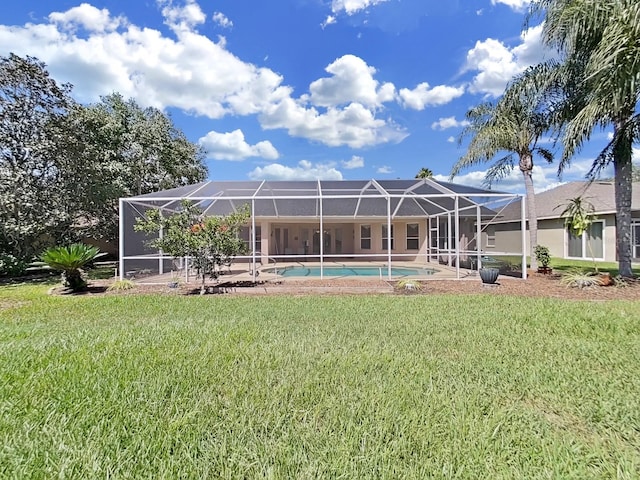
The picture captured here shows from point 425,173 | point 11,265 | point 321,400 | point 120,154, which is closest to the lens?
point 321,400

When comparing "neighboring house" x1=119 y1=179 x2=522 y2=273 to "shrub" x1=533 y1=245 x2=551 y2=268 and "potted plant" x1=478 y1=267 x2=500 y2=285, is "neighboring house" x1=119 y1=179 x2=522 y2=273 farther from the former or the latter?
"shrub" x1=533 y1=245 x2=551 y2=268

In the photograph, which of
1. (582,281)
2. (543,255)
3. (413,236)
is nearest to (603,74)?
(582,281)

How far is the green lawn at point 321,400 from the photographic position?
8.29 feet

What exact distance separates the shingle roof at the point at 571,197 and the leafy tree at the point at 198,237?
16.2 metres

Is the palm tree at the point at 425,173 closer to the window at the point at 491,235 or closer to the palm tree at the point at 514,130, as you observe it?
the window at the point at 491,235

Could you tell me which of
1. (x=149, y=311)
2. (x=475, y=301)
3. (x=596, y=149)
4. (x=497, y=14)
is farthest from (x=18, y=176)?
(x=596, y=149)

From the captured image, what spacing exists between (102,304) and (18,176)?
9745 millimetres

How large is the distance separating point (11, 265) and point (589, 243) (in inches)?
1137

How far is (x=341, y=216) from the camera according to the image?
20.3 m

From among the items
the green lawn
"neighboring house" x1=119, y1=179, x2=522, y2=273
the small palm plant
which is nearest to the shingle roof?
"neighboring house" x1=119, y1=179, x2=522, y2=273

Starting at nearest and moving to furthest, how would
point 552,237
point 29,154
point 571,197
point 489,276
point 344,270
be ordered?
point 489,276 → point 29,154 → point 344,270 → point 552,237 → point 571,197

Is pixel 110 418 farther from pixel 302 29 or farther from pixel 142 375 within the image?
pixel 302 29

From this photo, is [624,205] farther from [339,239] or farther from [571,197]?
[571,197]

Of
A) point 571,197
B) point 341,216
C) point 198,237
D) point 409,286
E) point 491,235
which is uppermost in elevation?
point 571,197
